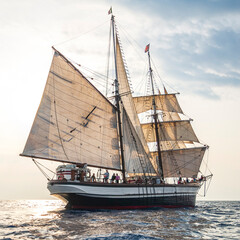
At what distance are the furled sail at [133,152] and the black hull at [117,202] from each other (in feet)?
13.9

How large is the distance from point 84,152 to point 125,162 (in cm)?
671

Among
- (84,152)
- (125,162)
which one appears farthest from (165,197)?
(84,152)

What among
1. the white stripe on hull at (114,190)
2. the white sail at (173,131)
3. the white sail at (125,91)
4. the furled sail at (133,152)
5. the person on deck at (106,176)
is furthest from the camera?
the white sail at (173,131)

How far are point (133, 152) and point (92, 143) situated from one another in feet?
24.9

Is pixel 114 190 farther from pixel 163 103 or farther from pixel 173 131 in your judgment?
pixel 163 103

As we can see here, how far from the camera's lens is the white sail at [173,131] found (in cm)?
5881

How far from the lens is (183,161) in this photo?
5869 cm

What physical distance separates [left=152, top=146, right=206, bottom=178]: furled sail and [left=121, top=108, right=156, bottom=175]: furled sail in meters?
15.9

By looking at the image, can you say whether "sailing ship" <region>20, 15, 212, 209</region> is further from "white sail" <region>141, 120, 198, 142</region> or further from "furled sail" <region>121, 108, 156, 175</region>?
"white sail" <region>141, 120, 198, 142</region>

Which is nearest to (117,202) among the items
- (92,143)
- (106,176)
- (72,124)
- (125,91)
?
(106,176)

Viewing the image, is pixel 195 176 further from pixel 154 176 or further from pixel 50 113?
pixel 50 113

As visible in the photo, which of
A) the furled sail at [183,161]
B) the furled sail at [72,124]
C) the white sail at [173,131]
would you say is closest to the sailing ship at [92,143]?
the furled sail at [72,124]

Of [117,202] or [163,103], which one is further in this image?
[163,103]

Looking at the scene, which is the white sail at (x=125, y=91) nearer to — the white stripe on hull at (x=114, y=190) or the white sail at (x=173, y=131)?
the white stripe on hull at (x=114, y=190)
